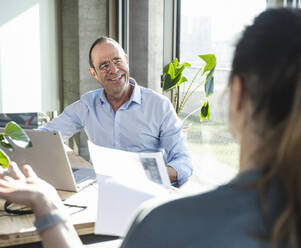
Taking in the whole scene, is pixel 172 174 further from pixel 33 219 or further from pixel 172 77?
pixel 172 77

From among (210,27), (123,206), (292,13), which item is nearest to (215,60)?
(210,27)

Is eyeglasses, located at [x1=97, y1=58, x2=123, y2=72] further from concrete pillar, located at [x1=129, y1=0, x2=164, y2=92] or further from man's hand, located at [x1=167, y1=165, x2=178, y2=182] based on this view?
concrete pillar, located at [x1=129, y1=0, x2=164, y2=92]

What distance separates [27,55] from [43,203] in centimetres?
331

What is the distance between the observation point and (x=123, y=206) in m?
1.13

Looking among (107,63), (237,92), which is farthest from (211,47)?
(237,92)

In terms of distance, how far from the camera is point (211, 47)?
9.86ft

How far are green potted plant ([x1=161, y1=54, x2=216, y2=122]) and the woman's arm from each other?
195 centimetres

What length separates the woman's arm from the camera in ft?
2.75

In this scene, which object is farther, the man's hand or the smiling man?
the smiling man

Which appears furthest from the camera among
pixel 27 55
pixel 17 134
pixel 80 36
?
pixel 27 55

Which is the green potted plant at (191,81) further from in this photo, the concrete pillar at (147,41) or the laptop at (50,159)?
the laptop at (50,159)

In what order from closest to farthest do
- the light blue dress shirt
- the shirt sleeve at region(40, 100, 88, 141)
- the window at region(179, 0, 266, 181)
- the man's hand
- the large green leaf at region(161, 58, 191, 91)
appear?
1. the man's hand
2. the light blue dress shirt
3. the shirt sleeve at region(40, 100, 88, 141)
4. the window at region(179, 0, 266, 181)
5. the large green leaf at region(161, 58, 191, 91)

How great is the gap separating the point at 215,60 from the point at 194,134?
2.72ft

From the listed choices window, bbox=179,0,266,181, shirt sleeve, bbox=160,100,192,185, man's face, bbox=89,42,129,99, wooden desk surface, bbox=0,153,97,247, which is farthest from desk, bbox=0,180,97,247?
window, bbox=179,0,266,181
